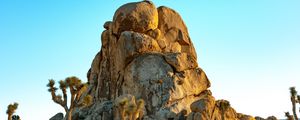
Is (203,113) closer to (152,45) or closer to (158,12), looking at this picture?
(152,45)

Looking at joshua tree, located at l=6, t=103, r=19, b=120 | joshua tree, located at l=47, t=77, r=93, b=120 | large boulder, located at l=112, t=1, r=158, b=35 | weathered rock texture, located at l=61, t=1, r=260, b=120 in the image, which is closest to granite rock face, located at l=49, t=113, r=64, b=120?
weathered rock texture, located at l=61, t=1, r=260, b=120

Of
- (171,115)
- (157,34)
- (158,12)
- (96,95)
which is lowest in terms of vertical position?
(171,115)

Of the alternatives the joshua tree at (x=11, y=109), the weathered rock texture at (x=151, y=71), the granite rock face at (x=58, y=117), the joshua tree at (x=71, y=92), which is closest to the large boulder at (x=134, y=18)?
the weathered rock texture at (x=151, y=71)

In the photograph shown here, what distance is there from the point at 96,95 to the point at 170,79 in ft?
42.8

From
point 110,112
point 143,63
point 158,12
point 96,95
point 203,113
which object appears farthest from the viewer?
point 158,12

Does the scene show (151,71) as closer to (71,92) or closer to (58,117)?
(58,117)

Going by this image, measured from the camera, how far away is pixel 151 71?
166 ft

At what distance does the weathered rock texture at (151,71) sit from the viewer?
47.3 metres

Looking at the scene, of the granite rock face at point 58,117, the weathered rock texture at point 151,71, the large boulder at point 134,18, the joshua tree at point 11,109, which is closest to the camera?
the joshua tree at point 11,109

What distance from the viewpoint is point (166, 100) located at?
47.9m

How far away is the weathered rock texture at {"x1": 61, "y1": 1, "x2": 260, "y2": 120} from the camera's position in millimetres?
47344

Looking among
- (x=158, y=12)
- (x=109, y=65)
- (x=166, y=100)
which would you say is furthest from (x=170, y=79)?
(x=158, y=12)

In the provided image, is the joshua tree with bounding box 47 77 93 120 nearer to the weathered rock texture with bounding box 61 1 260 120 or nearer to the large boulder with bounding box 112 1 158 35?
the weathered rock texture with bounding box 61 1 260 120

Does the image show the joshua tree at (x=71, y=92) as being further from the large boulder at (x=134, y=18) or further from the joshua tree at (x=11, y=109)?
the large boulder at (x=134, y=18)
